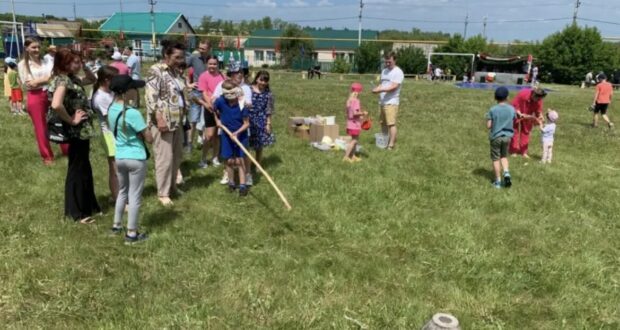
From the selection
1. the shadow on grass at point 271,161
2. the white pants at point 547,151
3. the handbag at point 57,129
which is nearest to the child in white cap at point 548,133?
the white pants at point 547,151

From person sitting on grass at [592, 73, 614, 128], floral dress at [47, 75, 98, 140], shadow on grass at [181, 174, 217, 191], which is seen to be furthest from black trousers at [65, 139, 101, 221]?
person sitting on grass at [592, 73, 614, 128]

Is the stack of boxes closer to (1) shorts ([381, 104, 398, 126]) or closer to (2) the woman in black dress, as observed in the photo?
(1) shorts ([381, 104, 398, 126])

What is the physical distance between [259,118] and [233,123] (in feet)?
2.54

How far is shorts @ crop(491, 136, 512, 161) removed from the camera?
727 cm

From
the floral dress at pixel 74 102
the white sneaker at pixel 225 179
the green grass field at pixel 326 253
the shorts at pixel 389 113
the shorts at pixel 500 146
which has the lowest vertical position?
the green grass field at pixel 326 253

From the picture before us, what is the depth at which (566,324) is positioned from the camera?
3918 millimetres

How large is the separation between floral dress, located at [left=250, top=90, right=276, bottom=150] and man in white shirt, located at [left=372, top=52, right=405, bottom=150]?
8.29ft

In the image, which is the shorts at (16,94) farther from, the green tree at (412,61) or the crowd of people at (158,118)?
the green tree at (412,61)

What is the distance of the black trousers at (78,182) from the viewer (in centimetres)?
535

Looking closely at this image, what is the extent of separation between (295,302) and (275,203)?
8.00 ft

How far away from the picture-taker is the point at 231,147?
6.46 m

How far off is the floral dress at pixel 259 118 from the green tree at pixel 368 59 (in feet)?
160

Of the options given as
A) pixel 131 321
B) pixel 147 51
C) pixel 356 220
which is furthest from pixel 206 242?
pixel 147 51

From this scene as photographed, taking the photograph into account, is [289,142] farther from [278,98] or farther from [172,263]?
[278,98]
